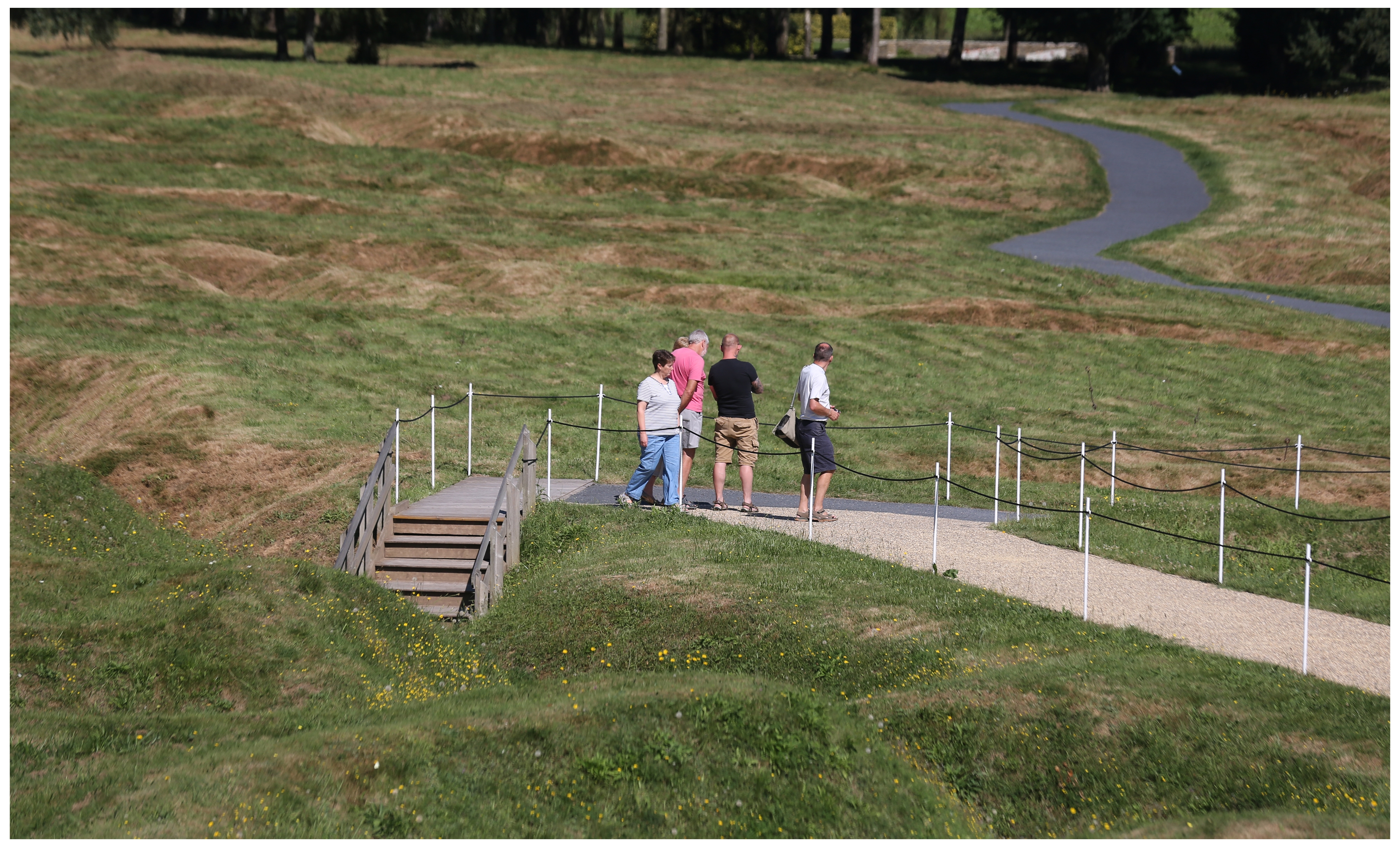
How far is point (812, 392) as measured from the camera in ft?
49.0

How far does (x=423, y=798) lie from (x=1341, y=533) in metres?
13.4

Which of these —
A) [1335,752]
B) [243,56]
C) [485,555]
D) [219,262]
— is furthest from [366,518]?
[243,56]

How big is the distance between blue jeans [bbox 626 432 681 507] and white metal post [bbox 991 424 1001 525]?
408 cm

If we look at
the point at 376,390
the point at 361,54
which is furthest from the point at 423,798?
the point at 361,54

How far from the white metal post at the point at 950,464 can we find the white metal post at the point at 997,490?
631 mm

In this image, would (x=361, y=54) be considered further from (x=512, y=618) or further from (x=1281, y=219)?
(x=512, y=618)

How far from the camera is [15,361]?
78.0 ft

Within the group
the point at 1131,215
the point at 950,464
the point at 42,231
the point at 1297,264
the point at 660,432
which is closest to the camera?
the point at 660,432

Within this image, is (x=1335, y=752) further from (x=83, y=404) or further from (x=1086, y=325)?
(x=1086, y=325)

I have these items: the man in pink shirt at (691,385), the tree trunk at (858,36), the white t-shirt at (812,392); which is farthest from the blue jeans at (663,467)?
the tree trunk at (858,36)

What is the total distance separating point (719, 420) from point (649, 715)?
6912mm

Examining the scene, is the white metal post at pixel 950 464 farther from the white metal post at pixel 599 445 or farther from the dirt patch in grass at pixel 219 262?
the dirt patch in grass at pixel 219 262

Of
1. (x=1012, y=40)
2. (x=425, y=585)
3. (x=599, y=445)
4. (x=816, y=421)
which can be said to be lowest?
(x=425, y=585)

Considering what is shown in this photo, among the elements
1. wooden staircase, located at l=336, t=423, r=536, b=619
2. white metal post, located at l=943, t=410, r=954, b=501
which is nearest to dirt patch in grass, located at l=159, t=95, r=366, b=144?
white metal post, located at l=943, t=410, r=954, b=501
